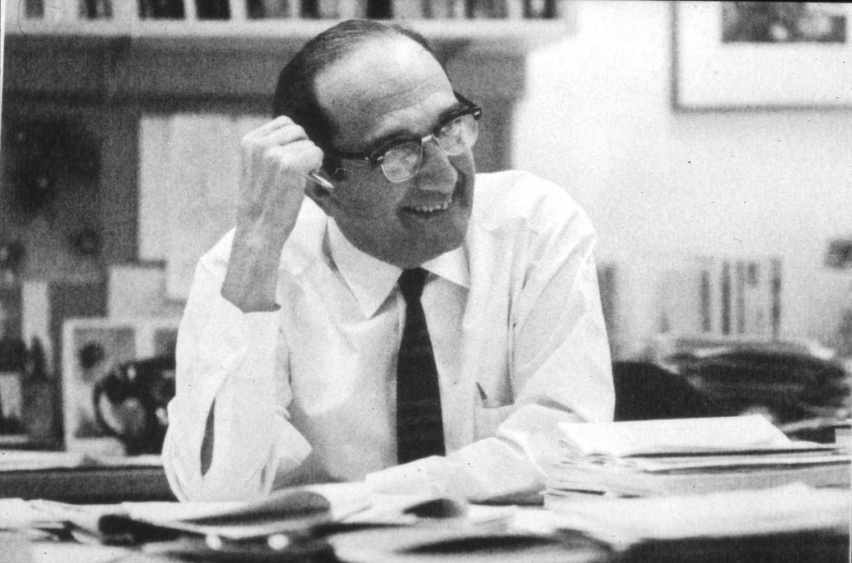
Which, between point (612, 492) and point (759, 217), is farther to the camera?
point (759, 217)

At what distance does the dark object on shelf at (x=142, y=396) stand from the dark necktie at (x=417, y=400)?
592 mm

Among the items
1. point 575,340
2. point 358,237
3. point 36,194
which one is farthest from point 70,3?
point 575,340

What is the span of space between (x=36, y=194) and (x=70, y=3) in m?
0.40

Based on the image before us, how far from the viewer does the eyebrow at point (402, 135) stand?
122 cm

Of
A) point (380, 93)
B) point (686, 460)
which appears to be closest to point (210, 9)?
point (380, 93)

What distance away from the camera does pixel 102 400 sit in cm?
175

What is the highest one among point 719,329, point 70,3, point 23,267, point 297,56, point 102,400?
point 70,3

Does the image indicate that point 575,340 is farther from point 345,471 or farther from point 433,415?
point 345,471

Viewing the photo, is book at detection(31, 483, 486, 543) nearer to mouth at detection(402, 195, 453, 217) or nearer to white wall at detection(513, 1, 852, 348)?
mouth at detection(402, 195, 453, 217)

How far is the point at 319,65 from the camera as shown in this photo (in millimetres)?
→ 1311

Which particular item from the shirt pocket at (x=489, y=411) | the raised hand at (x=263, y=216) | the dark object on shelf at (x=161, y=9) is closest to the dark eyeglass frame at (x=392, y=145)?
the raised hand at (x=263, y=216)

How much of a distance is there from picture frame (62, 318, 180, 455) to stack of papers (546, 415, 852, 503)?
989 mm

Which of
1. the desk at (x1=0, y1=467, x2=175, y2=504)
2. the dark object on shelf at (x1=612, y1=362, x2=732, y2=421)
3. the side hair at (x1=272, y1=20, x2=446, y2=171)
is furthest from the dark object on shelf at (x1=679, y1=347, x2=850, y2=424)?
the desk at (x1=0, y1=467, x2=175, y2=504)

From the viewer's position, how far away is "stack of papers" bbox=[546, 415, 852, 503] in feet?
2.84
